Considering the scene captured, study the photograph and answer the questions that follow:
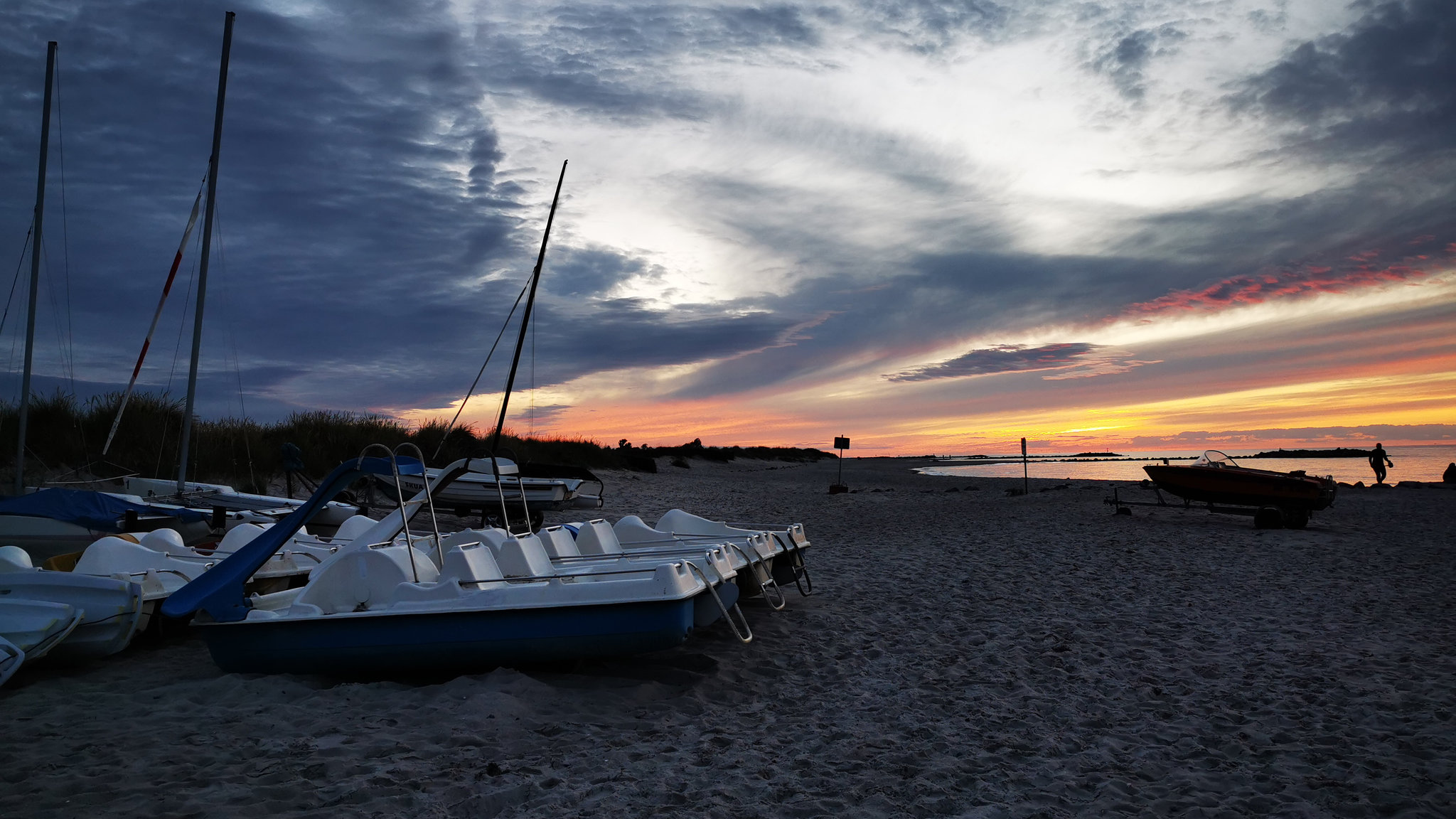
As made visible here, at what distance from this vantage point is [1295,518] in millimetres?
17172

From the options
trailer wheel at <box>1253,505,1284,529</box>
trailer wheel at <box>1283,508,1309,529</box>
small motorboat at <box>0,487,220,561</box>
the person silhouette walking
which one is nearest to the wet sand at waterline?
small motorboat at <box>0,487,220,561</box>

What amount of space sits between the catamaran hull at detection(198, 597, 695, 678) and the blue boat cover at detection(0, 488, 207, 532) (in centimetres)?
847

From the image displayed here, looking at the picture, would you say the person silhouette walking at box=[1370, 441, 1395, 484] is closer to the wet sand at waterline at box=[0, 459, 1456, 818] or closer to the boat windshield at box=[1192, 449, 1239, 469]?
the boat windshield at box=[1192, 449, 1239, 469]

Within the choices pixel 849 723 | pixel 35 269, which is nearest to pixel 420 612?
pixel 849 723

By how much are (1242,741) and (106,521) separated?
48.3 feet

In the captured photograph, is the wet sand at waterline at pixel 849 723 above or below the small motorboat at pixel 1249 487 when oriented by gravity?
below

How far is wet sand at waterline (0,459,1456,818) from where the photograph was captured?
4074 millimetres

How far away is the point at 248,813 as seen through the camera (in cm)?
386

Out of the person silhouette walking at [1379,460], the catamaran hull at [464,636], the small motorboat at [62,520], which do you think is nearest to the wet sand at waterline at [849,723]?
the catamaran hull at [464,636]

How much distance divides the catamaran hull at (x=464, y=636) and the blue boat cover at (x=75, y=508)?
8.47 metres

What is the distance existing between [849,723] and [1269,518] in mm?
16051

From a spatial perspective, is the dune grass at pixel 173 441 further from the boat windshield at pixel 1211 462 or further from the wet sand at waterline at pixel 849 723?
the boat windshield at pixel 1211 462

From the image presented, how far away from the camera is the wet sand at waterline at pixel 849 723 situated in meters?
4.07

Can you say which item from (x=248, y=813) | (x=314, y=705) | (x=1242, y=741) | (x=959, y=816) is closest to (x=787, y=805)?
(x=959, y=816)
